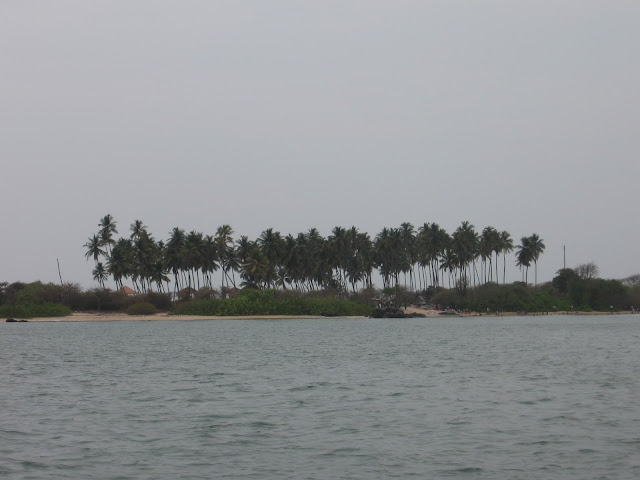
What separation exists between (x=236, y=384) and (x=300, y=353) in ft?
64.4

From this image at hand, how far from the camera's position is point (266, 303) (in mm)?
143375

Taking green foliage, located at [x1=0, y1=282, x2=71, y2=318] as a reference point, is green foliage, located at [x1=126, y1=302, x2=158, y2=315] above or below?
below

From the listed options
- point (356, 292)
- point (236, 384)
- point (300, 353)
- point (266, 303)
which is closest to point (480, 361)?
point (300, 353)

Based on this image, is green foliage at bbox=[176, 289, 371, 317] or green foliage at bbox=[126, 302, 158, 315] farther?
green foliage at bbox=[176, 289, 371, 317]

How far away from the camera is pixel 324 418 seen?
2469 cm

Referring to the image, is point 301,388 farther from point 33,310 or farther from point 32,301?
point 32,301

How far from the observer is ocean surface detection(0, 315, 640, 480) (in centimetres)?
1803

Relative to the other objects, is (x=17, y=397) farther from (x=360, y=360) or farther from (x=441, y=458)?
(x=360, y=360)

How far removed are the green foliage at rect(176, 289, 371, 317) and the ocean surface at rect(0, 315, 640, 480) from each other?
93359mm

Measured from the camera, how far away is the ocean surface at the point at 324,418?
59.2 ft

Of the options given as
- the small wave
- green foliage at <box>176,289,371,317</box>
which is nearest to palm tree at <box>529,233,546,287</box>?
green foliage at <box>176,289,371,317</box>

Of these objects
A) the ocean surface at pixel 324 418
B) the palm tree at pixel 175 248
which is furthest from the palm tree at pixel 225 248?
the ocean surface at pixel 324 418

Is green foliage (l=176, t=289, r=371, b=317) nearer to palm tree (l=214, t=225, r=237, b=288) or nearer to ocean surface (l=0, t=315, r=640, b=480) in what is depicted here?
palm tree (l=214, t=225, r=237, b=288)

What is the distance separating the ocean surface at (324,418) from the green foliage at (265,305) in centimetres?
9336
